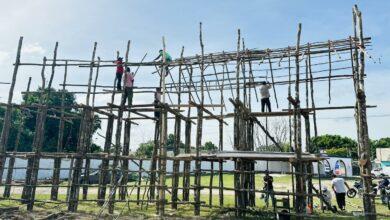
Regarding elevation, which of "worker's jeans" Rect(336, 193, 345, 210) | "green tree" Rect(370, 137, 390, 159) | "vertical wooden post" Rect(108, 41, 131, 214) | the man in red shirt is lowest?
"worker's jeans" Rect(336, 193, 345, 210)

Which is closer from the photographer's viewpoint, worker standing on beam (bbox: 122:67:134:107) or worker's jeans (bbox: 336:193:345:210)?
worker standing on beam (bbox: 122:67:134:107)

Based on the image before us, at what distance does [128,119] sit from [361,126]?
1017 cm

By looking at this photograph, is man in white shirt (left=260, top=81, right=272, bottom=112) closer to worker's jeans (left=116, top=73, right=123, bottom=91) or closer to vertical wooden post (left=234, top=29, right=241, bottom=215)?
vertical wooden post (left=234, top=29, right=241, bottom=215)

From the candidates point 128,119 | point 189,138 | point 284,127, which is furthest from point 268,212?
point 284,127

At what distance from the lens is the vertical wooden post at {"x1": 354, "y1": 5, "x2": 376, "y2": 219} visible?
955 cm

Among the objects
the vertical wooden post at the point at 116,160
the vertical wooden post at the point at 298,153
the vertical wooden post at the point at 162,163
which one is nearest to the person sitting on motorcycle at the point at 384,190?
the vertical wooden post at the point at 298,153

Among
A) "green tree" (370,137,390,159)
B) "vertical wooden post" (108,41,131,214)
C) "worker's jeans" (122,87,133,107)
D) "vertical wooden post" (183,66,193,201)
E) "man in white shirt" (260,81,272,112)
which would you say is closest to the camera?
"vertical wooden post" (108,41,131,214)

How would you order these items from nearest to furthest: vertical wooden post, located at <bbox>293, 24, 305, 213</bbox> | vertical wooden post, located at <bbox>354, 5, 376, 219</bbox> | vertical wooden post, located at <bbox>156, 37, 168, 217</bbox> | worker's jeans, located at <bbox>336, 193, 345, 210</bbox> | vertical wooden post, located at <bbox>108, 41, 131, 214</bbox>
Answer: vertical wooden post, located at <bbox>354, 5, 376, 219</bbox> < vertical wooden post, located at <bbox>293, 24, 305, 213</bbox> < vertical wooden post, located at <bbox>156, 37, 168, 217</bbox> < vertical wooden post, located at <bbox>108, 41, 131, 214</bbox> < worker's jeans, located at <bbox>336, 193, 345, 210</bbox>

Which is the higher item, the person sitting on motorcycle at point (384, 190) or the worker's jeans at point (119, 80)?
the worker's jeans at point (119, 80)

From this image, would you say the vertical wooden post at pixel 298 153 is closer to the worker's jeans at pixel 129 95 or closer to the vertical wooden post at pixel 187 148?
the vertical wooden post at pixel 187 148

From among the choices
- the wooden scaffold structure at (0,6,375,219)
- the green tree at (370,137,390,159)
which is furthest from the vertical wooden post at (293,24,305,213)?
the green tree at (370,137,390,159)

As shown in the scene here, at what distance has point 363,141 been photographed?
9961mm

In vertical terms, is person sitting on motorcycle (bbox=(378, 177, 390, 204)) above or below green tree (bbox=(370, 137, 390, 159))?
below

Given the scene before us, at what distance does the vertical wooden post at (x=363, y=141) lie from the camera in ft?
31.3
